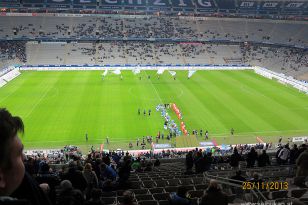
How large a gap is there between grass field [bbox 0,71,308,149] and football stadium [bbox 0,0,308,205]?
215 mm

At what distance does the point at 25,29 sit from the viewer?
83.6m

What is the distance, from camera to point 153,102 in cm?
4700

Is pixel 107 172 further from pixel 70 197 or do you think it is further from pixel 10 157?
pixel 10 157

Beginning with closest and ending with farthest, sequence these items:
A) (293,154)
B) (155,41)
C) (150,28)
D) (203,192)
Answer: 1. (203,192)
2. (293,154)
3. (155,41)
4. (150,28)

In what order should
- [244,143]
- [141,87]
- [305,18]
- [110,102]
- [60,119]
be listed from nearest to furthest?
[244,143] < [60,119] < [110,102] < [141,87] < [305,18]

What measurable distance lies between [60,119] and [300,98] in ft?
115

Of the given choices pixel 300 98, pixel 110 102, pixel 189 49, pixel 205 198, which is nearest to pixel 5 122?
pixel 205 198

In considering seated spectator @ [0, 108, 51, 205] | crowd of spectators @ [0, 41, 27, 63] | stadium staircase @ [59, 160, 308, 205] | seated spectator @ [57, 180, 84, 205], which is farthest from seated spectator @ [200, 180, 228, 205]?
crowd of spectators @ [0, 41, 27, 63]

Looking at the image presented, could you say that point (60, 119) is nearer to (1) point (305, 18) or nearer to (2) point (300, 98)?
(2) point (300, 98)

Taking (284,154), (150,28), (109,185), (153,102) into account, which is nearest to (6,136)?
(109,185)

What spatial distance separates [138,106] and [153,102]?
8.64 feet

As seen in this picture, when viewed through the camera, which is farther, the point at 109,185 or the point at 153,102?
the point at 153,102

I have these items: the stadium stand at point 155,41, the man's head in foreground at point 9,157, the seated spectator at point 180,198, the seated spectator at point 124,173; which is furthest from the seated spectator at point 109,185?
the stadium stand at point 155,41

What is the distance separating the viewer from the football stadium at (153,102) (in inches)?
321
